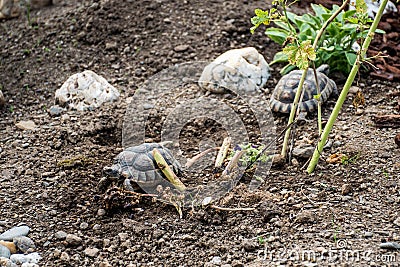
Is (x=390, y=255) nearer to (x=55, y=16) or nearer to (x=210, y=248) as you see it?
(x=210, y=248)

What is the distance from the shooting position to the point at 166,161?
12.6 feet

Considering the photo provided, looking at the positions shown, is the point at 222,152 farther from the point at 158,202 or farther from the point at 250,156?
the point at 158,202

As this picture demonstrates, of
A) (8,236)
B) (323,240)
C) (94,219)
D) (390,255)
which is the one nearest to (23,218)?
(8,236)

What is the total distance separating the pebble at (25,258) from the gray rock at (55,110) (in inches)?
67.6

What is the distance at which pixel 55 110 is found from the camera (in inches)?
193

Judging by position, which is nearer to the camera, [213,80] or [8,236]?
[8,236]

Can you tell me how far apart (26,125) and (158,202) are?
1.54 meters

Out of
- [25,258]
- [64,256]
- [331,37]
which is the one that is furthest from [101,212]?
[331,37]

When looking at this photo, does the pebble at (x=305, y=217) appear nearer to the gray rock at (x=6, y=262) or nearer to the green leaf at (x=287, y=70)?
the gray rock at (x=6, y=262)

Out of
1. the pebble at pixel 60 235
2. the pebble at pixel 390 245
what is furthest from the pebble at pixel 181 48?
the pebble at pixel 390 245

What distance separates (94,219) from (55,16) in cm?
Answer: 317

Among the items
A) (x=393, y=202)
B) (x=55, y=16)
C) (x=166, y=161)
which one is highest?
(x=55, y=16)

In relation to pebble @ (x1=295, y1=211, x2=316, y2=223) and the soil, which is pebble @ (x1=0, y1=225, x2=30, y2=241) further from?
pebble @ (x1=295, y1=211, x2=316, y2=223)

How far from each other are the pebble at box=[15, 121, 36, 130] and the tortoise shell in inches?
43.7
